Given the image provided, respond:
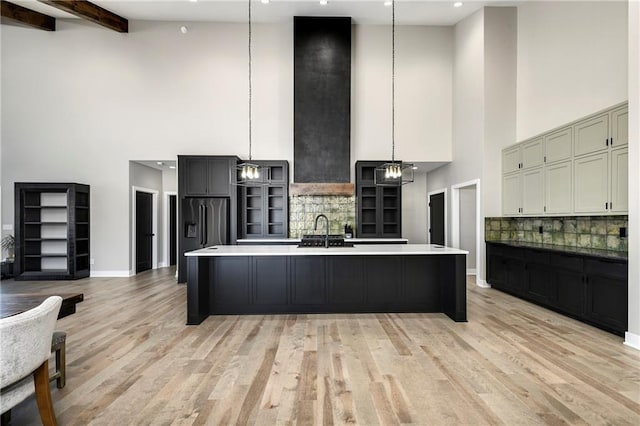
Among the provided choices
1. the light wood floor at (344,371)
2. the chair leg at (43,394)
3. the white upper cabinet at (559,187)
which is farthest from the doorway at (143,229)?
the white upper cabinet at (559,187)

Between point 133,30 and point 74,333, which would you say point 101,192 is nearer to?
point 133,30

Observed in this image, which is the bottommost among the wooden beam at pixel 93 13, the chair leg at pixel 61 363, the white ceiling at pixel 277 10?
the chair leg at pixel 61 363

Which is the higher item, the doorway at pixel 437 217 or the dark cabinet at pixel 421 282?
the doorway at pixel 437 217

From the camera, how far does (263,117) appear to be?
22.8 ft

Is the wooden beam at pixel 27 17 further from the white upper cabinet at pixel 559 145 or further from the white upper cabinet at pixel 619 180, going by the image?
the white upper cabinet at pixel 619 180

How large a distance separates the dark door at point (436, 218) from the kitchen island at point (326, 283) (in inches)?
144

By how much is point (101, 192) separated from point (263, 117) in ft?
12.9

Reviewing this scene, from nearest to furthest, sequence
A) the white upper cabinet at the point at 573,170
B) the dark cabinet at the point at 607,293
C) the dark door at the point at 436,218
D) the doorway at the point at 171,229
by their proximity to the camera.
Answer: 1. the dark cabinet at the point at 607,293
2. the white upper cabinet at the point at 573,170
3. the dark door at the point at 436,218
4. the doorway at the point at 171,229

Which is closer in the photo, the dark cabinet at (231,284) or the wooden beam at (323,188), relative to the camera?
the dark cabinet at (231,284)

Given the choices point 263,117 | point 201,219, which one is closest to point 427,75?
point 263,117

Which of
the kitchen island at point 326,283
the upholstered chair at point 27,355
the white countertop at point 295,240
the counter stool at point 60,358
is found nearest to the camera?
the upholstered chair at point 27,355

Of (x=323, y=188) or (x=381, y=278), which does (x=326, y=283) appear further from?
(x=323, y=188)

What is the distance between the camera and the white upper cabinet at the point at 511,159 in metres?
5.36

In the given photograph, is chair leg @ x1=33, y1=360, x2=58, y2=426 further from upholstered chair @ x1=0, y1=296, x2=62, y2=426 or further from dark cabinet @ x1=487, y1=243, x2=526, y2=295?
dark cabinet @ x1=487, y1=243, x2=526, y2=295
